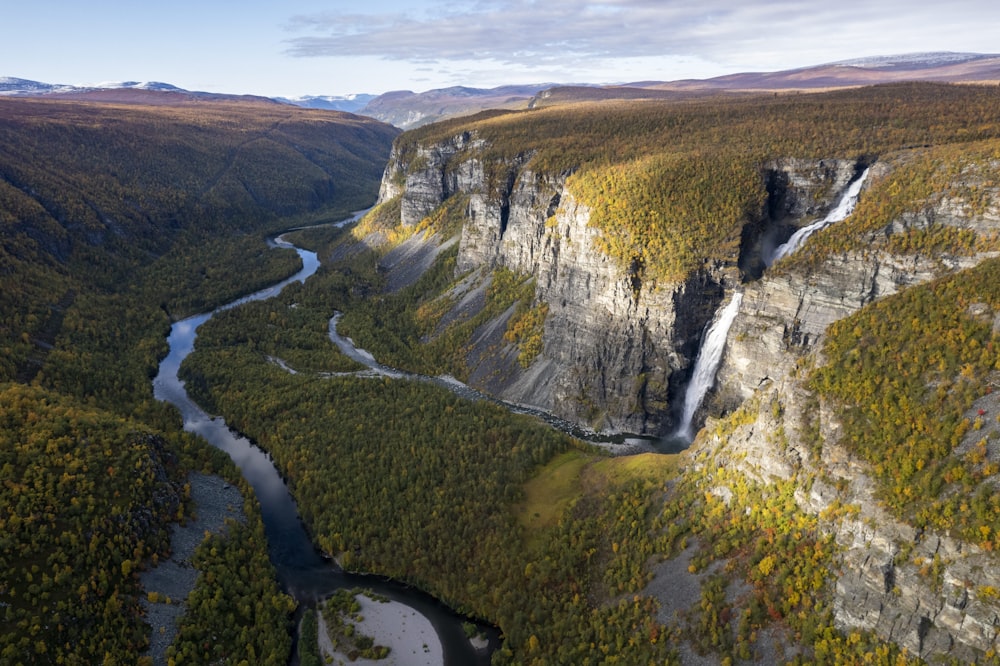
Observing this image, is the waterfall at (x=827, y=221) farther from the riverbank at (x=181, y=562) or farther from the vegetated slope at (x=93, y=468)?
the riverbank at (x=181, y=562)

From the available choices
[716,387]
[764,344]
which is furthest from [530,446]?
[764,344]

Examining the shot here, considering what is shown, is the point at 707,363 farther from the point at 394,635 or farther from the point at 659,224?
the point at 394,635

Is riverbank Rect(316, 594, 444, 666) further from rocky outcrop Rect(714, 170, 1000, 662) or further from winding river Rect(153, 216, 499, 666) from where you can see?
rocky outcrop Rect(714, 170, 1000, 662)

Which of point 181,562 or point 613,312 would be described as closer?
point 181,562

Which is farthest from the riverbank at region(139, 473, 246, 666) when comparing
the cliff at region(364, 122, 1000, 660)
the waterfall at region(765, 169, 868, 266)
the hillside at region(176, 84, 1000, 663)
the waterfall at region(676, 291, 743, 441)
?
the waterfall at region(765, 169, 868, 266)

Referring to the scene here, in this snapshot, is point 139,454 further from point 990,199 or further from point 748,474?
point 990,199

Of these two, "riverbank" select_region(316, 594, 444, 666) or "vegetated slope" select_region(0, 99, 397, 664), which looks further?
"riverbank" select_region(316, 594, 444, 666)

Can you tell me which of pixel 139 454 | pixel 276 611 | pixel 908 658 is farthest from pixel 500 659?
pixel 139 454
